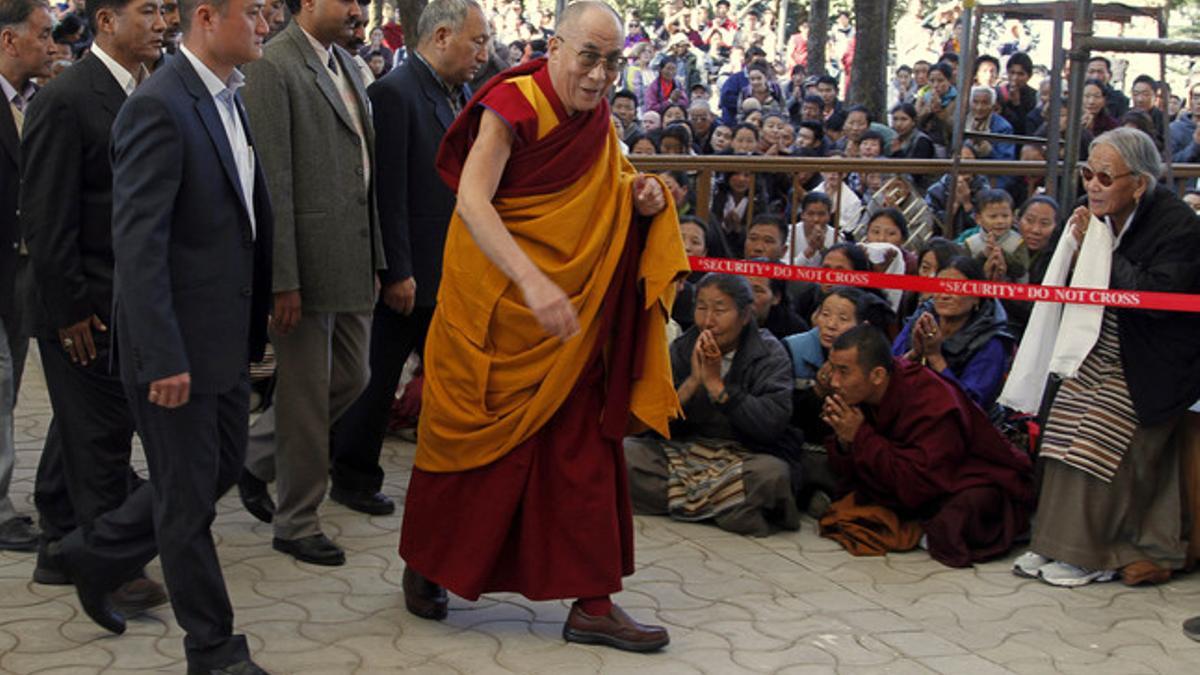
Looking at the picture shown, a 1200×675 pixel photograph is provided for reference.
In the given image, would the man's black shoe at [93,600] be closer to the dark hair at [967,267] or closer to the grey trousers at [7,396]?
the grey trousers at [7,396]

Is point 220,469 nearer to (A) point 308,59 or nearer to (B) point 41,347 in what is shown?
(B) point 41,347

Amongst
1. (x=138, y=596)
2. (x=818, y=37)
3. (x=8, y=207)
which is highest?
(x=818, y=37)

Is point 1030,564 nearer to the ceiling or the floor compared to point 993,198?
nearer to the floor

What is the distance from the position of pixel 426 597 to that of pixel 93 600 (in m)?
1.01

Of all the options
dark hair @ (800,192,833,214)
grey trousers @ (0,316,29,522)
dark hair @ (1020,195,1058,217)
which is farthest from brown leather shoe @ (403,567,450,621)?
dark hair @ (800,192,833,214)

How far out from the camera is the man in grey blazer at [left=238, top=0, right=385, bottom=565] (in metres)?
4.95

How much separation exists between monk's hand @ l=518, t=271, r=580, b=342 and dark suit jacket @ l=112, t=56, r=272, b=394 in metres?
0.76

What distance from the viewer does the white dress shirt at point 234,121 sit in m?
3.90

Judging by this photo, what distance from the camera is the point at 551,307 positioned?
3939 mm

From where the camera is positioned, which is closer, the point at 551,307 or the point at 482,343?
the point at 551,307

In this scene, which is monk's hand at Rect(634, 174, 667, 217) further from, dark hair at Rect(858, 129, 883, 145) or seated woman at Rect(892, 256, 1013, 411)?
dark hair at Rect(858, 129, 883, 145)

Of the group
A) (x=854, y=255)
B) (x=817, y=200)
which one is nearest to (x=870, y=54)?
(x=817, y=200)

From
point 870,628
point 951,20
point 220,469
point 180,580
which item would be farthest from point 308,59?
point 951,20

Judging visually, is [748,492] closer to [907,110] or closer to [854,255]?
[854,255]
